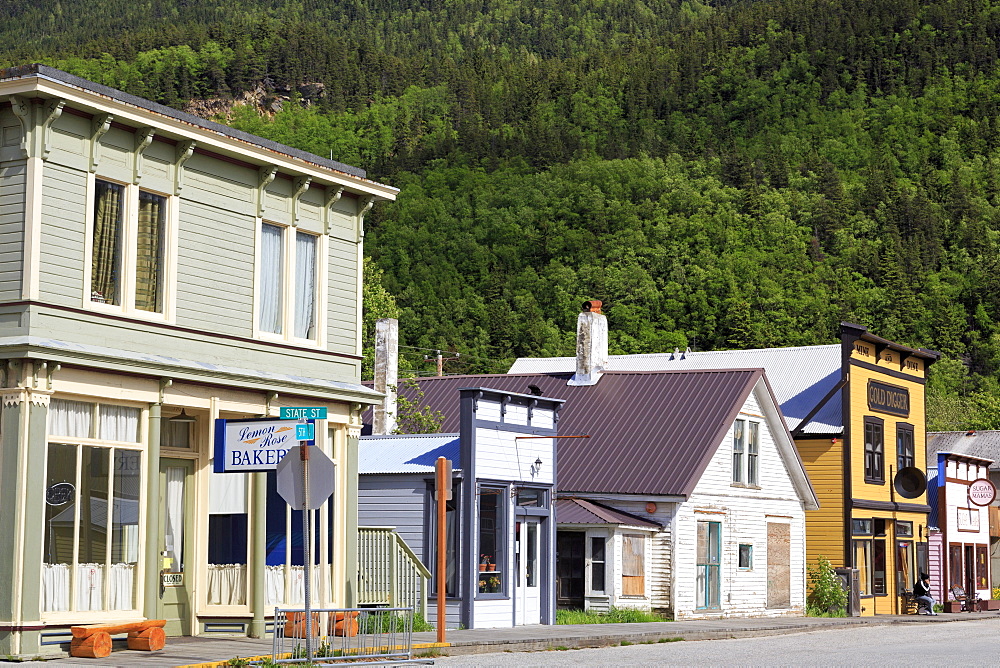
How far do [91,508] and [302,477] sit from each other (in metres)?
4.47

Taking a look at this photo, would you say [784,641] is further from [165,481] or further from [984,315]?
[984,315]

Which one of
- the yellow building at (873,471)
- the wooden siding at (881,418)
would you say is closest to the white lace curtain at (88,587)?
the yellow building at (873,471)

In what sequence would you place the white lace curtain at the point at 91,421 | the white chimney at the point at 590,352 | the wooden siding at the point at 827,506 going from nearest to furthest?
the white lace curtain at the point at 91,421 → the white chimney at the point at 590,352 → the wooden siding at the point at 827,506

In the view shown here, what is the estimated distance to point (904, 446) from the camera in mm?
45625

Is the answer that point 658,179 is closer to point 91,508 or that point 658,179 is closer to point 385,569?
point 385,569

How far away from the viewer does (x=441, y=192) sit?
138 meters

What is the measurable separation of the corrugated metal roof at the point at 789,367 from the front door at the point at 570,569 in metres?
10.4

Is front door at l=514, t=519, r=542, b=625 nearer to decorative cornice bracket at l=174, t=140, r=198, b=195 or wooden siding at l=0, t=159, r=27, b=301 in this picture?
decorative cornice bracket at l=174, t=140, r=198, b=195

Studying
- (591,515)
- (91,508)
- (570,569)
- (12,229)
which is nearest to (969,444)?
(570,569)

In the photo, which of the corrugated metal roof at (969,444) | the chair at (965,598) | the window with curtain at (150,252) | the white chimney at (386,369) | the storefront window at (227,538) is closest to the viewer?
the window with curtain at (150,252)

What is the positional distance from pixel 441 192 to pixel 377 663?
121m

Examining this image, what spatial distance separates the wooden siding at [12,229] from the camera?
18.8m

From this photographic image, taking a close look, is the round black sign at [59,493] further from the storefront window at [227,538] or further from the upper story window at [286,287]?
the upper story window at [286,287]

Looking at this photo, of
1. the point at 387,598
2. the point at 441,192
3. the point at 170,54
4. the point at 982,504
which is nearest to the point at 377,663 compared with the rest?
the point at 387,598
